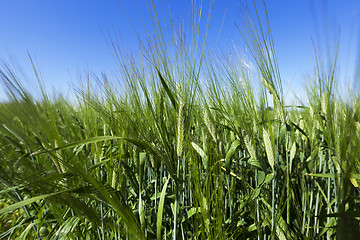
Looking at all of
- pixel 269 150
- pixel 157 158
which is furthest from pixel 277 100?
pixel 157 158

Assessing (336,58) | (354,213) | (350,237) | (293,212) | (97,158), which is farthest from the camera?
(293,212)

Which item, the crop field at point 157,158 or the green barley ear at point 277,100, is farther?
the green barley ear at point 277,100

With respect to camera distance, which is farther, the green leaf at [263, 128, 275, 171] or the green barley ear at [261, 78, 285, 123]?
the green barley ear at [261, 78, 285, 123]

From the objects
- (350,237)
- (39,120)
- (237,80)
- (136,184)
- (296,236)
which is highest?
(237,80)

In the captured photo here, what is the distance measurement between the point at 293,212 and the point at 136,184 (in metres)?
0.73

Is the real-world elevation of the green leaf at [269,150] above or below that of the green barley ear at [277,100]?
below

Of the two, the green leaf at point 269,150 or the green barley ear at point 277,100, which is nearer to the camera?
the green leaf at point 269,150

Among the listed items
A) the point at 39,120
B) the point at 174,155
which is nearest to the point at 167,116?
the point at 174,155

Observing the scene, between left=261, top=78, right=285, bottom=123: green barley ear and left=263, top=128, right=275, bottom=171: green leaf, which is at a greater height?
left=261, top=78, right=285, bottom=123: green barley ear

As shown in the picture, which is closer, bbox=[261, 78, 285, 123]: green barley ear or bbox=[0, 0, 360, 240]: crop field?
bbox=[0, 0, 360, 240]: crop field

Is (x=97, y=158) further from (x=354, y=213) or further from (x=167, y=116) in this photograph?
(x=354, y=213)

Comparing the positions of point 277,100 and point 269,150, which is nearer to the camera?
point 269,150

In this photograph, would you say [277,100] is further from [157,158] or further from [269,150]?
[157,158]

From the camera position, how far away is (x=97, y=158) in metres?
0.82
